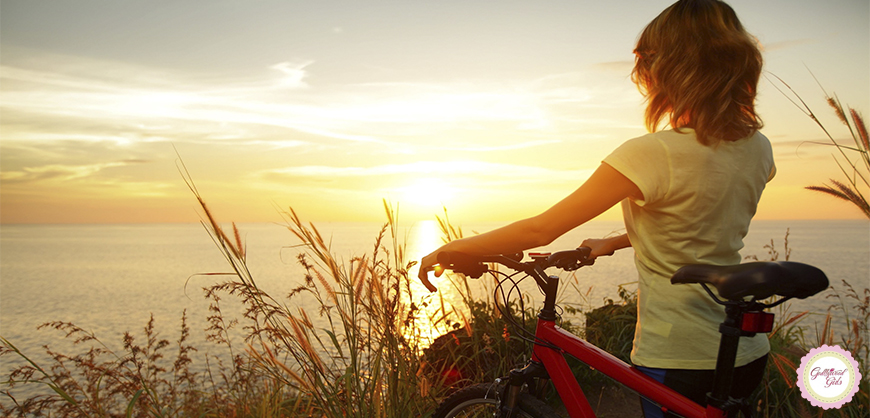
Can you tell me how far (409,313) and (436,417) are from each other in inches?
32.2

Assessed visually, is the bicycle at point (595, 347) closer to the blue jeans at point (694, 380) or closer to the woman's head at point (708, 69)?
the blue jeans at point (694, 380)

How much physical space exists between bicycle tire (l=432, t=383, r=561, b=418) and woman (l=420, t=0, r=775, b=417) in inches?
17.5

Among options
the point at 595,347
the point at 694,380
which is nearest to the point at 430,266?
the point at 595,347

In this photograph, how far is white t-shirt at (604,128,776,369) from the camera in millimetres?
1378

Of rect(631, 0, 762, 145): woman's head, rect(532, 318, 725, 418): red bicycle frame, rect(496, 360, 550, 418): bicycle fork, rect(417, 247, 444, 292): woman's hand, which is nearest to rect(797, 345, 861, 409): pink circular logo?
rect(532, 318, 725, 418): red bicycle frame

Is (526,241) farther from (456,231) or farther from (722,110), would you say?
(456,231)

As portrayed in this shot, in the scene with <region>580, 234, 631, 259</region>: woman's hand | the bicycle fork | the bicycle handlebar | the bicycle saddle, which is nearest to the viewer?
the bicycle saddle

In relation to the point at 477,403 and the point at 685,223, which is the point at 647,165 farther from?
the point at 477,403

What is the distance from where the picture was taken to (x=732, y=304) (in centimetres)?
124

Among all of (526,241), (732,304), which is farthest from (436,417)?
(732,304)

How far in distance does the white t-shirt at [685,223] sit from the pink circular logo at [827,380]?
480 mm

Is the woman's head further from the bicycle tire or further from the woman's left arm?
the bicycle tire

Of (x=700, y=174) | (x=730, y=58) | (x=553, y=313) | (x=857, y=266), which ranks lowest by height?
(x=857, y=266)

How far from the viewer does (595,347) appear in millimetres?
1681
